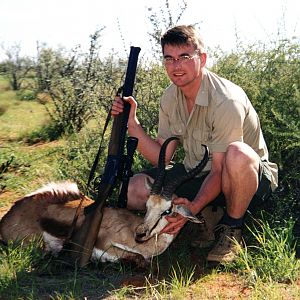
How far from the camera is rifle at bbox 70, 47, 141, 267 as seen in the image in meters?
4.04

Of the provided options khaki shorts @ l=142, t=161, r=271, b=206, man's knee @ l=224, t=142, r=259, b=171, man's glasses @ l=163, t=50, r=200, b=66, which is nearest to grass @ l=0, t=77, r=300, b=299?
khaki shorts @ l=142, t=161, r=271, b=206

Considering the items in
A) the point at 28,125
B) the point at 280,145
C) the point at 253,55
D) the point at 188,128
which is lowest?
the point at 28,125

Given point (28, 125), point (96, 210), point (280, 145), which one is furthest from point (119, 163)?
point (28, 125)

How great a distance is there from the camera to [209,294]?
3.54 m

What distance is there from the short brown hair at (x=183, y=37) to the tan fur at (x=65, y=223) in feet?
4.83

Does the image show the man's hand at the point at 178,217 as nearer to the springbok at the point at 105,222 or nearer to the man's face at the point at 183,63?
the springbok at the point at 105,222

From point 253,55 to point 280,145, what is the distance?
107cm

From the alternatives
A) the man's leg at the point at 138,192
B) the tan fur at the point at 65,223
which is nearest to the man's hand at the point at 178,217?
the tan fur at the point at 65,223

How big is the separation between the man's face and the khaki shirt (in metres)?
0.14

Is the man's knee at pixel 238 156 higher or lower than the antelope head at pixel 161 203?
higher

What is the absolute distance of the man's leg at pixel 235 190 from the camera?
3.87 meters

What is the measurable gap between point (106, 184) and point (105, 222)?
1.16 feet

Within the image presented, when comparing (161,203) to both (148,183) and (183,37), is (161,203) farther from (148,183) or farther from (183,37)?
(183,37)

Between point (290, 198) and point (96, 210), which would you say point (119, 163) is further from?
point (290, 198)
